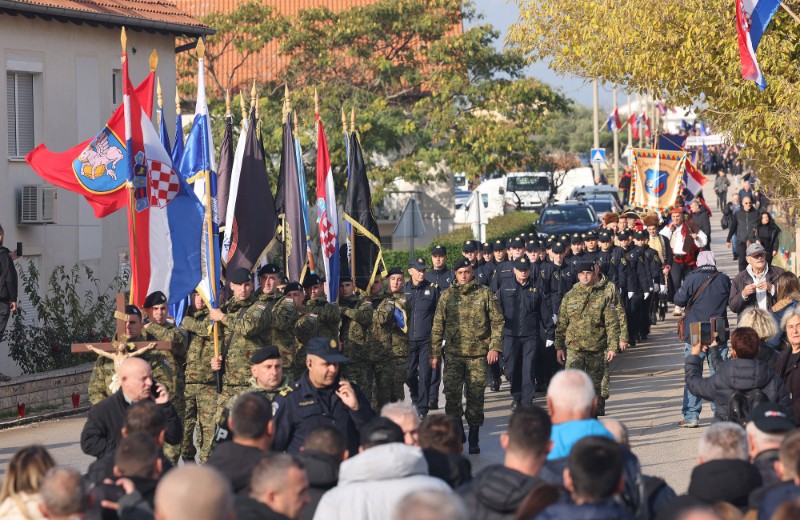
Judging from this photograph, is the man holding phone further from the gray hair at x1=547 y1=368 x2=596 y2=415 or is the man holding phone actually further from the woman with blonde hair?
the gray hair at x1=547 y1=368 x2=596 y2=415

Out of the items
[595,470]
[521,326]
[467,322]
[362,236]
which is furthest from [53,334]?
[595,470]

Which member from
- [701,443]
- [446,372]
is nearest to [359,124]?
[446,372]

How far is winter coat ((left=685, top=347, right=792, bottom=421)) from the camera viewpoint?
31.1 ft

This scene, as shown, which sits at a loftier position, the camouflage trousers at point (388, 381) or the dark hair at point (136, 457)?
the dark hair at point (136, 457)

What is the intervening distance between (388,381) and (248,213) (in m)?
2.26

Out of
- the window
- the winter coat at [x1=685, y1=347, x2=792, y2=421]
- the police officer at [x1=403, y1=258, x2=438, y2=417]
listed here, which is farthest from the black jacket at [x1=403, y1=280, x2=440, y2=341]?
the window

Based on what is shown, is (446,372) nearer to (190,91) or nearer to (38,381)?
(38,381)

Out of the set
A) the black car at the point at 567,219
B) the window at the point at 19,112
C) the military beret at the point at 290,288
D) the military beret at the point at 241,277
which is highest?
the window at the point at 19,112

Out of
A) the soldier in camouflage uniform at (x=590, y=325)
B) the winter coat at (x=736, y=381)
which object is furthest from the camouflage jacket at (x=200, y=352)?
the winter coat at (x=736, y=381)

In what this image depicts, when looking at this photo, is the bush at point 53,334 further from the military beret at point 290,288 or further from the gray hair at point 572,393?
the gray hair at point 572,393

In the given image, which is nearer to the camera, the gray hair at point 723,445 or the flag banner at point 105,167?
the gray hair at point 723,445

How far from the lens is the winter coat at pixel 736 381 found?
9.47 m

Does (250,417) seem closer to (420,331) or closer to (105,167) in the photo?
(105,167)

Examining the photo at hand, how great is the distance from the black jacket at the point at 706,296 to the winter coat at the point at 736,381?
5.02m
